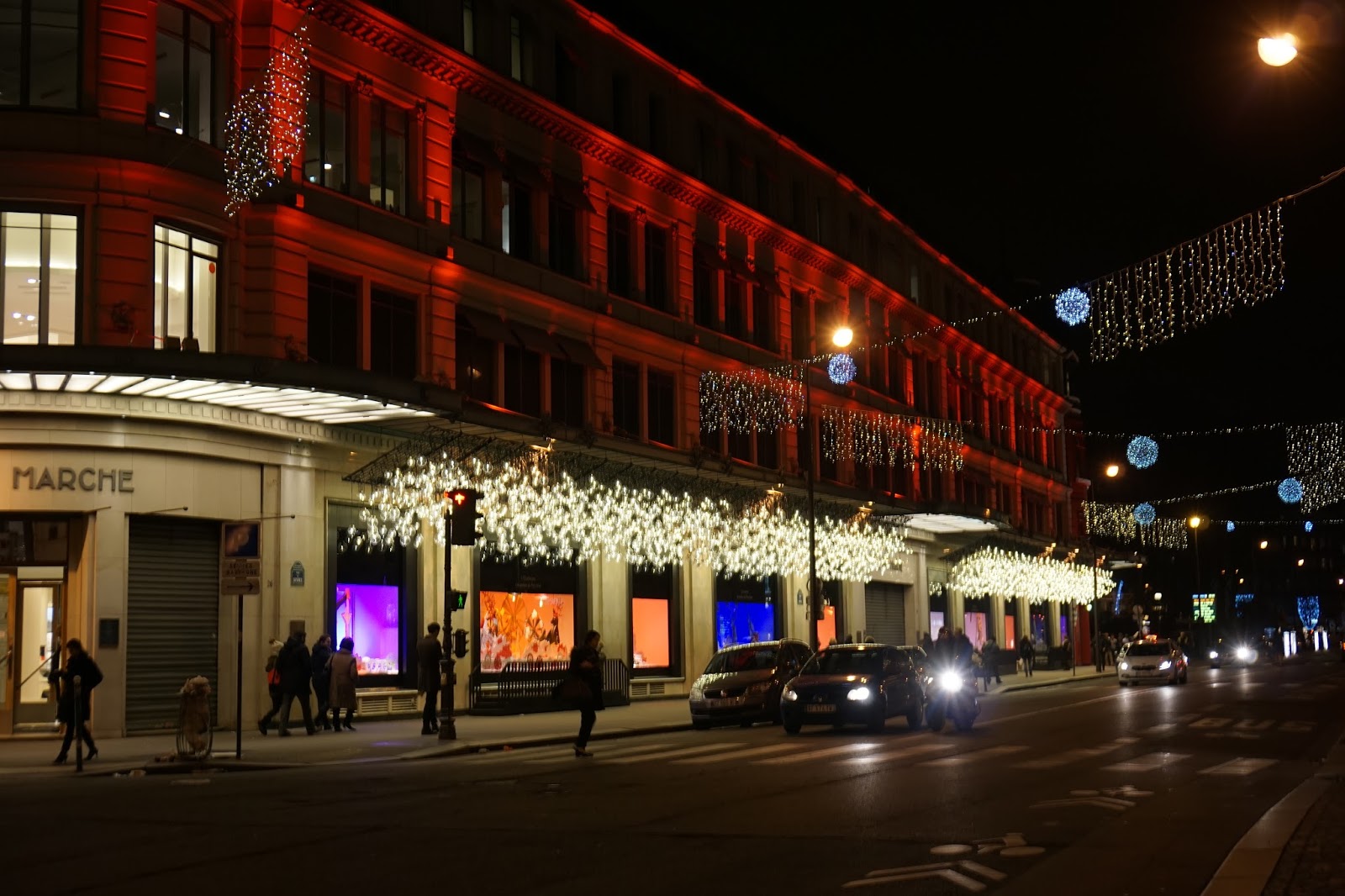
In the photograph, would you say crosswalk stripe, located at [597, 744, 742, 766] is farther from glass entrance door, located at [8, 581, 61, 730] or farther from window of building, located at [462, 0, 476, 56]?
window of building, located at [462, 0, 476, 56]

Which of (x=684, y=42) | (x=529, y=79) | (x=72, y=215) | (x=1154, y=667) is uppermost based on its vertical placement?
(x=684, y=42)

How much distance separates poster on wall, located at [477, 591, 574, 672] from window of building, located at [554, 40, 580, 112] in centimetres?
1248

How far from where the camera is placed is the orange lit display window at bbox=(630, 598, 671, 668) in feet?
134

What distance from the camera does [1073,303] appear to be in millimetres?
28078

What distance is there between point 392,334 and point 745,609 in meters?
17.8

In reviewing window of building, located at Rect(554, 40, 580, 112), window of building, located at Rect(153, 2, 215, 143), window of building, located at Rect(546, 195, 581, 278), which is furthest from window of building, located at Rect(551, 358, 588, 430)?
window of building, located at Rect(153, 2, 215, 143)

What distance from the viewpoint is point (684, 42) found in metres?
45.5

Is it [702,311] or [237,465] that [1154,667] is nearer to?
[702,311]

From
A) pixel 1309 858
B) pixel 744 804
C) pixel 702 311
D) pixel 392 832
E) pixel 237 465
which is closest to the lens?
pixel 1309 858

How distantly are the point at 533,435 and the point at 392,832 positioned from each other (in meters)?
20.2

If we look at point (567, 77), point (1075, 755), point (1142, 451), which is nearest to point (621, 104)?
point (567, 77)

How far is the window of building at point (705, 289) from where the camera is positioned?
1772 inches

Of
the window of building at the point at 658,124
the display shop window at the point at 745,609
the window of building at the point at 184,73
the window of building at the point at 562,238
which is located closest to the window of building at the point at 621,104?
the window of building at the point at 658,124

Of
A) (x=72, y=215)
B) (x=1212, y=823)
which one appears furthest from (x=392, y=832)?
(x=72, y=215)
